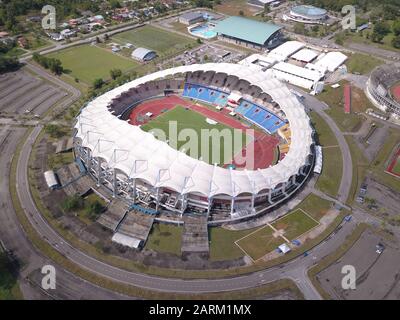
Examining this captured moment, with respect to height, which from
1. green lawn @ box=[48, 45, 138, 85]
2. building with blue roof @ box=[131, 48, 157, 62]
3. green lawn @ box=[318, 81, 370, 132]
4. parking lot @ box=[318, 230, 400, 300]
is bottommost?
parking lot @ box=[318, 230, 400, 300]

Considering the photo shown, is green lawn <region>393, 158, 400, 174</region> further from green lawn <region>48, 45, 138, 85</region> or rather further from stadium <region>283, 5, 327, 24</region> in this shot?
stadium <region>283, 5, 327, 24</region>

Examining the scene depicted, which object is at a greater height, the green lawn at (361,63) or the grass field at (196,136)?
the green lawn at (361,63)

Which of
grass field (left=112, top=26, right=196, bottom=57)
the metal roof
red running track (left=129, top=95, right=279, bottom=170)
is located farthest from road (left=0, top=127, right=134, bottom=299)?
the metal roof

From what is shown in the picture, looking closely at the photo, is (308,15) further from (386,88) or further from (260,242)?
(260,242)

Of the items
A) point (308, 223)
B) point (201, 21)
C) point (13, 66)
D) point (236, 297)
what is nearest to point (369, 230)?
point (308, 223)

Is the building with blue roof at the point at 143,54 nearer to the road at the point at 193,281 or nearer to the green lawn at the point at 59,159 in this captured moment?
the green lawn at the point at 59,159

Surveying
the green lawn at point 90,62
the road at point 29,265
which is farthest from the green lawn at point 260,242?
the green lawn at point 90,62

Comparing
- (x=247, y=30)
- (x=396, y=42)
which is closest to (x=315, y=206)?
(x=247, y=30)
